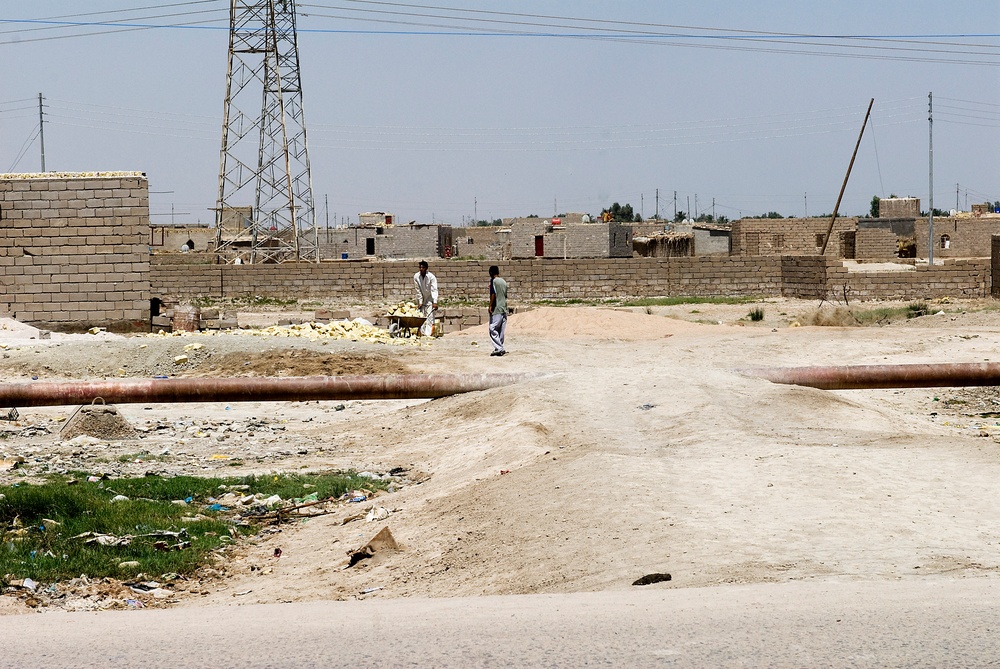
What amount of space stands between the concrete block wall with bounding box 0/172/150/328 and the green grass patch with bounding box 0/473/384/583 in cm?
1325

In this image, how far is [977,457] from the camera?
27.0ft

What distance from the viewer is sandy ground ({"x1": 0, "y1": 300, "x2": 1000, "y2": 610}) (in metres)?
5.95

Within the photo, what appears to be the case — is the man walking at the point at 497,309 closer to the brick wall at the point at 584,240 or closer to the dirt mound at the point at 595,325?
the dirt mound at the point at 595,325

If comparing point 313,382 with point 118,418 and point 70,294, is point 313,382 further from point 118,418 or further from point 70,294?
point 70,294

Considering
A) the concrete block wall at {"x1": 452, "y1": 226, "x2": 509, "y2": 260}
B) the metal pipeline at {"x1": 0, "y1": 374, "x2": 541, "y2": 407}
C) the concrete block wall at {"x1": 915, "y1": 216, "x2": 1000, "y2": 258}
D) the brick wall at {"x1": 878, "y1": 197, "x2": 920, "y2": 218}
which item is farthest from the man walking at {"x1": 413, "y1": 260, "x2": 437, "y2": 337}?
the brick wall at {"x1": 878, "y1": 197, "x2": 920, "y2": 218}

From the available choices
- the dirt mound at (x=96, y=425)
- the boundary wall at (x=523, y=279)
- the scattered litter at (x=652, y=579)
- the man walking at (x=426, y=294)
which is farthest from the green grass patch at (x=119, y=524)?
the boundary wall at (x=523, y=279)

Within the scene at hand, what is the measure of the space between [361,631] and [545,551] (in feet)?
6.23

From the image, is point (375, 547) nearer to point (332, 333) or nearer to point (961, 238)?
point (332, 333)

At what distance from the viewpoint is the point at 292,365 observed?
16250 millimetres

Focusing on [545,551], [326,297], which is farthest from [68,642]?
[326,297]

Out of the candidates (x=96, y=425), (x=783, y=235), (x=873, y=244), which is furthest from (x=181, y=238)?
(x=96, y=425)

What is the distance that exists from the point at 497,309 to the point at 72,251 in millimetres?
9339

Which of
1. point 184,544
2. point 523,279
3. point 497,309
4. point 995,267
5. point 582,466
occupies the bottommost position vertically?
point 184,544

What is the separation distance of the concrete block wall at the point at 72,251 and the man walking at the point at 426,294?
5509mm
